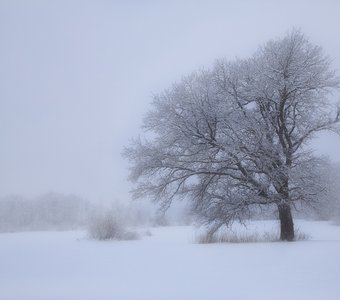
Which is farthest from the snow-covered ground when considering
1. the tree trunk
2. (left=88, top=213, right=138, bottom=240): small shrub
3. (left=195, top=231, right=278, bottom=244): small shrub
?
(left=88, top=213, right=138, bottom=240): small shrub

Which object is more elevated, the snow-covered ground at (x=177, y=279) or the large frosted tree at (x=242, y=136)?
the large frosted tree at (x=242, y=136)

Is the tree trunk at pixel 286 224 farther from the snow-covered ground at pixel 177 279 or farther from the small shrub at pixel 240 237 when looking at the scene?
the snow-covered ground at pixel 177 279

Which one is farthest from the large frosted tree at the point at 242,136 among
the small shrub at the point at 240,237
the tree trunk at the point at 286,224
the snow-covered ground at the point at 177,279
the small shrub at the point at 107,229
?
the snow-covered ground at the point at 177,279

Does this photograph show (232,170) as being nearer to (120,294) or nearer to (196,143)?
(196,143)

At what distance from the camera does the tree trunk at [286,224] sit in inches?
638

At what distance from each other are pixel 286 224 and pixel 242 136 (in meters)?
4.15

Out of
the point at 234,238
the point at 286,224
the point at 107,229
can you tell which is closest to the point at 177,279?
the point at 234,238

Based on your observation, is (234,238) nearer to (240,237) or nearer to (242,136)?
(240,237)

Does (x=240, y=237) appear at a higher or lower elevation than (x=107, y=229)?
lower

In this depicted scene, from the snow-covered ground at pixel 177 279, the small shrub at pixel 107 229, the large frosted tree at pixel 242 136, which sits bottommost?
the snow-covered ground at pixel 177 279

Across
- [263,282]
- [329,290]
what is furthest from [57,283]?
[329,290]

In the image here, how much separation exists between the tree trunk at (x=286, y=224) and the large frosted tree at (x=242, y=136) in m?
0.04

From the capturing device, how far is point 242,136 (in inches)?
639

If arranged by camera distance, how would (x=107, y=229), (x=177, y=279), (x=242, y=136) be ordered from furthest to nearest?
(x=107, y=229)
(x=242, y=136)
(x=177, y=279)
